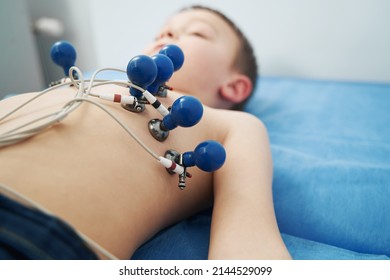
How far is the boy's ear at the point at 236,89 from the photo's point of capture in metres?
0.97

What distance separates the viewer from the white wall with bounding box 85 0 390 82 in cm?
127

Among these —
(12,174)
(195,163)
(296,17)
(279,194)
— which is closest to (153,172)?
(195,163)

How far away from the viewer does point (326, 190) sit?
0.63 m

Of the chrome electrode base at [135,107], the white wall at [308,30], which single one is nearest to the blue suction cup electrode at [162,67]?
the chrome electrode base at [135,107]

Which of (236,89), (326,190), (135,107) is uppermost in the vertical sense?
(135,107)

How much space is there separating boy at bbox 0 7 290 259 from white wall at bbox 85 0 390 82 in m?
0.93

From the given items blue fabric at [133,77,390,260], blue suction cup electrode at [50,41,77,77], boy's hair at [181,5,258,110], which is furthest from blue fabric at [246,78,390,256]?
blue suction cup electrode at [50,41,77,77]

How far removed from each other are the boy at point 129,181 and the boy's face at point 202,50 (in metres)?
0.23

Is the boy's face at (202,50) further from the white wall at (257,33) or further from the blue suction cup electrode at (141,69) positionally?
the white wall at (257,33)

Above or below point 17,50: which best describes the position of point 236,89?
below

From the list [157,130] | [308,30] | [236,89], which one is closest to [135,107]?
[157,130]

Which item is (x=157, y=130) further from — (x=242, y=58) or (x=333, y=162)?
(x=242, y=58)

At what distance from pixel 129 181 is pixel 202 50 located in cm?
55

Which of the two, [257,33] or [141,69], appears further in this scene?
[257,33]
